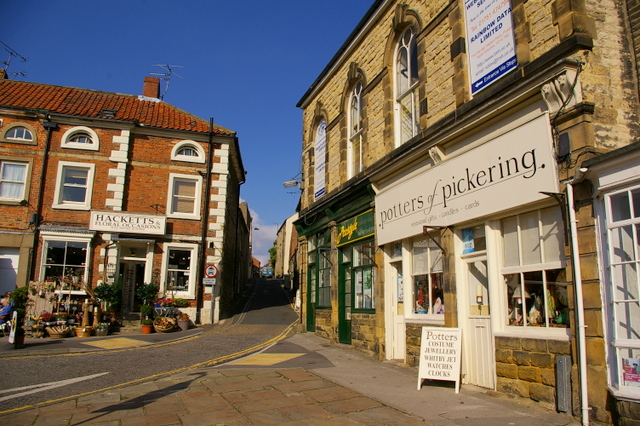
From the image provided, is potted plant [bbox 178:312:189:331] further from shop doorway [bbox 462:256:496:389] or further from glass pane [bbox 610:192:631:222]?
glass pane [bbox 610:192:631:222]

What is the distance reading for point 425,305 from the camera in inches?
362

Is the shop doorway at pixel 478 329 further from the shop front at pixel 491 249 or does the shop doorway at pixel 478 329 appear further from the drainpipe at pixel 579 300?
the drainpipe at pixel 579 300

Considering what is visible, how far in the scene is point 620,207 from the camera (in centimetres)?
526

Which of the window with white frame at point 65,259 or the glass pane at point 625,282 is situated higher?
the window with white frame at point 65,259

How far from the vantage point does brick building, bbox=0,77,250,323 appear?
1791 cm

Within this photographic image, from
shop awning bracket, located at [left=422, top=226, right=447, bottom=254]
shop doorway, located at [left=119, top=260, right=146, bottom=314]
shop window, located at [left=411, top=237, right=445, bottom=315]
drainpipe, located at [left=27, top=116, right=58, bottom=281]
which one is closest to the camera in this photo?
shop awning bracket, located at [left=422, top=226, right=447, bottom=254]

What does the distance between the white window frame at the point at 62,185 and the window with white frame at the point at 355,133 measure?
11.4 meters

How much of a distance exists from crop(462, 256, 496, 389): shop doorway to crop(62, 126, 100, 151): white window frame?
53.9 ft

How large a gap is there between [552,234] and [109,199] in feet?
55.8

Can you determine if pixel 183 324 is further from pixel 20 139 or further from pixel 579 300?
pixel 579 300

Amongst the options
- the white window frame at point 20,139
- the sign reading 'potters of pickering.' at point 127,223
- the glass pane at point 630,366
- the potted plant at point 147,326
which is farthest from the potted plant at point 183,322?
the glass pane at point 630,366

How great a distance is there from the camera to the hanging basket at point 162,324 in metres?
16.5

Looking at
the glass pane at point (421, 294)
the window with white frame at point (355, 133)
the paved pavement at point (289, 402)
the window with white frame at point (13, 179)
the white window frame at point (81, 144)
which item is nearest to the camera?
the paved pavement at point (289, 402)

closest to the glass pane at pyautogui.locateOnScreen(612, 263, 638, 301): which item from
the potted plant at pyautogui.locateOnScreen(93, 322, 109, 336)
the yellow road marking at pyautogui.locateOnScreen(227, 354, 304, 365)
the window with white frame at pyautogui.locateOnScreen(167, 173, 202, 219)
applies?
the yellow road marking at pyautogui.locateOnScreen(227, 354, 304, 365)
